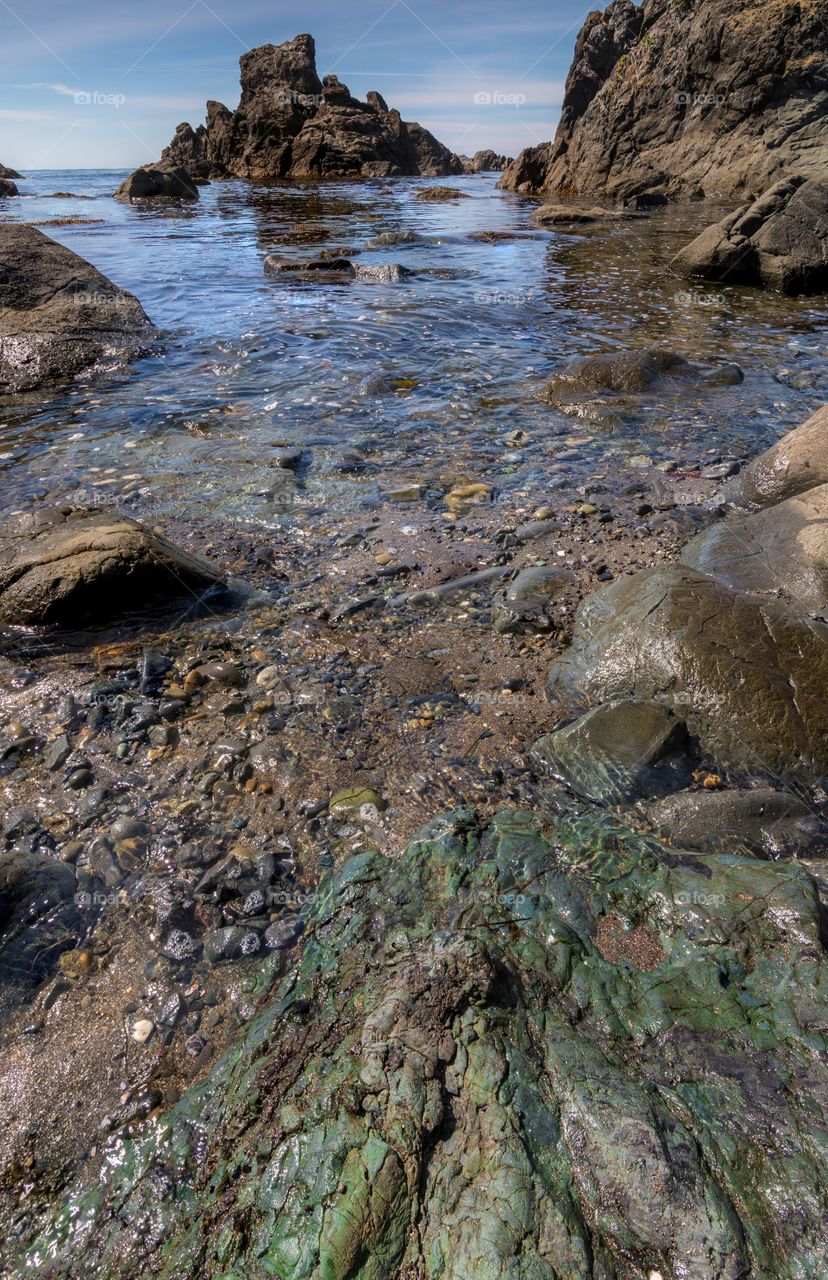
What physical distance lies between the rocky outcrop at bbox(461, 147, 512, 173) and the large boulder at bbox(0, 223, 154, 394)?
87.8 m

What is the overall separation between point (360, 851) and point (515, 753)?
92 centimetres

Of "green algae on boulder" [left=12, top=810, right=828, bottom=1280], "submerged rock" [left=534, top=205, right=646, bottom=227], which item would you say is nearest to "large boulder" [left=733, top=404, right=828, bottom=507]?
"green algae on boulder" [left=12, top=810, right=828, bottom=1280]

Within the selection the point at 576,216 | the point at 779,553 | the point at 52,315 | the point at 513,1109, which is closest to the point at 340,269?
the point at 52,315

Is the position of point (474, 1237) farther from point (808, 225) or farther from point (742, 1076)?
point (808, 225)

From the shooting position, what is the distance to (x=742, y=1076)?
6.02 ft

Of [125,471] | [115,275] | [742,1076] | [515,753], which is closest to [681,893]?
[742,1076]

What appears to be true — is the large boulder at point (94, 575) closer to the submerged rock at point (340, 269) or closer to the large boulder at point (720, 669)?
the large boulder at point (720, 669)

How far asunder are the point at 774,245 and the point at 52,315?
43.5 feet

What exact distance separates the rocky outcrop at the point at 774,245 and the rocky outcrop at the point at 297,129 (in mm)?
54049

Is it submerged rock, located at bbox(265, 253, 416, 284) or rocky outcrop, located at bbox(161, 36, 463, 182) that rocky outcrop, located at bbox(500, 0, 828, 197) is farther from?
submerged rock, located at bbox(265, 253, 416, 284)

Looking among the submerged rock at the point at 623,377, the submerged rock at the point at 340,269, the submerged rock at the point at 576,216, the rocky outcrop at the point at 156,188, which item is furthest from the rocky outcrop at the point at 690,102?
the submerged rock at the point at 623,377

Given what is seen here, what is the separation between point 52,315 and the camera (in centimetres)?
1016

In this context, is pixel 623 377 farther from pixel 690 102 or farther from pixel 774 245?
pixel 690 102

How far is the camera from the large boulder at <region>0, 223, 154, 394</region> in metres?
9.41
